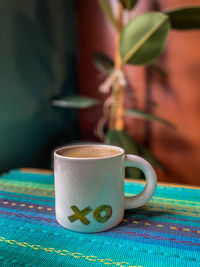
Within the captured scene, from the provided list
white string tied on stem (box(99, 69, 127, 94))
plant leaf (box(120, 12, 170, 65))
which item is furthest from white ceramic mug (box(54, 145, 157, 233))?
white string tied on stem (box(99, 69, 127, 94))

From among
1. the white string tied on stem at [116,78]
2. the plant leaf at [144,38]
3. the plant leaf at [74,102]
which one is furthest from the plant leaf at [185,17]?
the plant leaf at [74,102]

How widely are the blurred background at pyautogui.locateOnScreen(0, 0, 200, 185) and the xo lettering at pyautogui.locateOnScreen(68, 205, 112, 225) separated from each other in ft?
1.55

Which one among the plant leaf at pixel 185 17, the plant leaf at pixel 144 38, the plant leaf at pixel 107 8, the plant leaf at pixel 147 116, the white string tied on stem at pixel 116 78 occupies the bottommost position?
the plant leaf at pixel 147 116

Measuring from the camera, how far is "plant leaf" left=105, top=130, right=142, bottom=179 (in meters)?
0.86

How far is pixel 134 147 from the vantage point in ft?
2.92

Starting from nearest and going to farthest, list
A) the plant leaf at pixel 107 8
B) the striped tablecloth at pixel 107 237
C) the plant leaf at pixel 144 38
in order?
the striped tablecloth at pixel 107 237 → the plant leaf at pixel 144 38 → the plant leaf at pixel 107 8

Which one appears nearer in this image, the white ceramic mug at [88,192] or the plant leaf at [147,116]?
the white ceramic mug at [88,192]

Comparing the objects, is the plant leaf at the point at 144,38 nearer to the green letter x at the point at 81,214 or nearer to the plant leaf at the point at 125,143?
the plant leaf at the point at 125,143

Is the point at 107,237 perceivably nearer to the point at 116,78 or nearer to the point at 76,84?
the point at 116,78

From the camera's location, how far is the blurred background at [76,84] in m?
0.81

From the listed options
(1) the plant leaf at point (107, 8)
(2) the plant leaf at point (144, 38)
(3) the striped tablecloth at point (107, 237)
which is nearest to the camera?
(3) the striped tablecloth at point (107, 237)

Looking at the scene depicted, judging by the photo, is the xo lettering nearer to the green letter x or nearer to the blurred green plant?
the green letter x

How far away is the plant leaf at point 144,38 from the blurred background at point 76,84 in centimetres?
23

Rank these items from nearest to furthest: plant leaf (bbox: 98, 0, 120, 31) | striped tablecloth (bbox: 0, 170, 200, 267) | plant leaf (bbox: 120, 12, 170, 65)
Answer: striped tablecloth (bbox: 0, 170, 200, 267)
plant leaf (bbox: 120, 12, 170, 65)
plant leaf (bbox: 98, 0, 120, 31)
